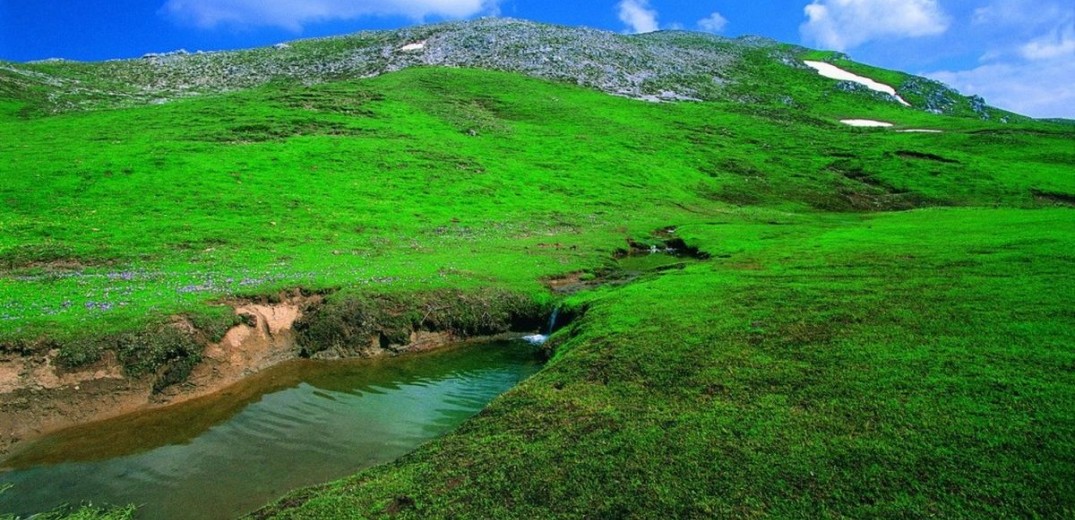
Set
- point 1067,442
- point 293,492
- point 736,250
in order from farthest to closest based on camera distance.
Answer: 1. point 736,250
2. point 293,492
3. point 1067,442

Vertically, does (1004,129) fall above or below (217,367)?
above

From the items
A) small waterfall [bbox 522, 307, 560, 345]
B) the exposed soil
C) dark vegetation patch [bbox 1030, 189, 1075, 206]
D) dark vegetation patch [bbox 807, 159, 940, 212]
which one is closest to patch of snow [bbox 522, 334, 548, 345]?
small waterfall [bbox 522, 307, 560, 345]

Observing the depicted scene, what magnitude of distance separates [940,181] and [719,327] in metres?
83.5

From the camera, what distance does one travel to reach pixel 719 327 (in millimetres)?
17609

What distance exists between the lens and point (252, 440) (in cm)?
1750

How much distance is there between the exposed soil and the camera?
710 inches

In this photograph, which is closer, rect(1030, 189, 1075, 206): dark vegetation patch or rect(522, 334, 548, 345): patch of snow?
rect(522, 334, 548, 345): patch of snow

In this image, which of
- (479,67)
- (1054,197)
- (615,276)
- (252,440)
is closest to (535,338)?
(615,276)

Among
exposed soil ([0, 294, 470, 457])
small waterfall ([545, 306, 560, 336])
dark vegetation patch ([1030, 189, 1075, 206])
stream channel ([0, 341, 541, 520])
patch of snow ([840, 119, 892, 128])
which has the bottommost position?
stream channel ([0, 341, 541, 520])

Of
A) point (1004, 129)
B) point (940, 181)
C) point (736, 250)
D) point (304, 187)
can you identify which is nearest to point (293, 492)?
point (736, 250)

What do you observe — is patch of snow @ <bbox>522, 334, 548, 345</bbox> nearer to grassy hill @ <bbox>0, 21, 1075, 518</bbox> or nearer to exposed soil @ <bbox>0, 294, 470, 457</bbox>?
grassy hill @ <bbox>0, 21, 1075, 518</bbox>

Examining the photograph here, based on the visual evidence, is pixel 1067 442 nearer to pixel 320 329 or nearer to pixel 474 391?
pixel 474 391

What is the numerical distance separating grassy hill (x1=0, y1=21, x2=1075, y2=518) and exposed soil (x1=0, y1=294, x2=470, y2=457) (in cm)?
78

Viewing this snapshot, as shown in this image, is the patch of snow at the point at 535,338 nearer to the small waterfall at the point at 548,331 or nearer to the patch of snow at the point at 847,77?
the small waterfall at the point at 548,331
